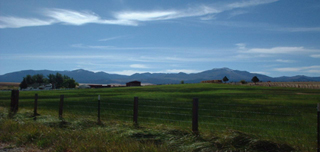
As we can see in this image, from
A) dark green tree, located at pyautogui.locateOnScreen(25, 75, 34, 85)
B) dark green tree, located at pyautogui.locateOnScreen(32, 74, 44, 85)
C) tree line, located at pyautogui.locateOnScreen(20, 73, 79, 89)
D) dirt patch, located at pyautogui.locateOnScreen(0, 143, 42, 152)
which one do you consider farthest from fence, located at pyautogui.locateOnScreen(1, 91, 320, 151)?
dark green tree, located at pyautogui.locateOnScreen(32, 74, 44, 85)

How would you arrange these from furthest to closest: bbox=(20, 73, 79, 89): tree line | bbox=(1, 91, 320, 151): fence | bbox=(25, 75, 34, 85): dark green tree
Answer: bbox=(25, 75, 34, 85): dark green tree → bbox=(20, 73, 79, 89): tree line → bbox=(1, 91, 320, 151): fence

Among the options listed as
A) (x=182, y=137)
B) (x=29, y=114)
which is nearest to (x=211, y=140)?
(x=182, y=137)

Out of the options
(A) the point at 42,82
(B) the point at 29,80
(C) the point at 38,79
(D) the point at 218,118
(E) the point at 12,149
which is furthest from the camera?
(A) the point at 42,82

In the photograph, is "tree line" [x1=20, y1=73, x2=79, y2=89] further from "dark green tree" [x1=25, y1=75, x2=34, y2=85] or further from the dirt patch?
the dirt patch

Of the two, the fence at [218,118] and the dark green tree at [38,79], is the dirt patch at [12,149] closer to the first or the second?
the fence at [218,118]

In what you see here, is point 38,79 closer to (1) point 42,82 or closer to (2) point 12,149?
(1) point 42,82

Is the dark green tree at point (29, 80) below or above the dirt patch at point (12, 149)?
above

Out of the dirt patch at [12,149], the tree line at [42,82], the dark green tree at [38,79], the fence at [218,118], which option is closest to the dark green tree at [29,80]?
the tree line at [42,82]

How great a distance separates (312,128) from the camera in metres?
A: 15.2

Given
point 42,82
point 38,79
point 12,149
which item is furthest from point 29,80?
point 12,149

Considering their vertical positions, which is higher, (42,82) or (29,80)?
(29,80)

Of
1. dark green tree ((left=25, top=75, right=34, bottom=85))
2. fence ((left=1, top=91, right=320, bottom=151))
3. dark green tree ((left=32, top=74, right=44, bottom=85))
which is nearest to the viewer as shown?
fence ((left=1, top=91, right=320, bottom=151))

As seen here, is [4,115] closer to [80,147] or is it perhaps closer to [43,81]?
[80,147]

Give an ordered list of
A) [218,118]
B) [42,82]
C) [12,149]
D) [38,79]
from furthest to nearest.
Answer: [42,82] < [38,79] < [218,118] < [12,149]
